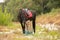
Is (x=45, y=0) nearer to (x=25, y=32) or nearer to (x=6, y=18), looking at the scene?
(x=6, y=18)

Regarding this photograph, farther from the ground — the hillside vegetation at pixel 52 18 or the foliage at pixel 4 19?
the foliage at pixel 4 19

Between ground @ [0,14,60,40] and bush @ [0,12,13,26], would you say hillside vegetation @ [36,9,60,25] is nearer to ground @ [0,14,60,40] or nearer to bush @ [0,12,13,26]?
bush @ [0,12,13,26]

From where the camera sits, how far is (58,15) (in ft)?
120

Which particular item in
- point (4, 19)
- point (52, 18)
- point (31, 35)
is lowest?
point (52, 18)

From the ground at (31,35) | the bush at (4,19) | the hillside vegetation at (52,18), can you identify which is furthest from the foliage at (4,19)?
the hillside vegetation at (52,18)

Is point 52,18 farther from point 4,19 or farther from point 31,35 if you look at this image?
point 31,35

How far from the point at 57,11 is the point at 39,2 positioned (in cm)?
754

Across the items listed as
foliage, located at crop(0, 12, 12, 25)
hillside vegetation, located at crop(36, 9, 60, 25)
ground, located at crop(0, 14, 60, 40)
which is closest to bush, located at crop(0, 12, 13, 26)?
foliage, located at crop(0, 12, 12, 25)

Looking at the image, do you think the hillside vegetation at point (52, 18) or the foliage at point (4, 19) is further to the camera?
the hillside vegetation at point (52, 18)

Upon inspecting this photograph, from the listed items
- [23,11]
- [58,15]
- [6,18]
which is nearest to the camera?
[23,11]

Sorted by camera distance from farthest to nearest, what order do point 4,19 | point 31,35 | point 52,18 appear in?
point 52,18 → point 4,19 → point 31,35

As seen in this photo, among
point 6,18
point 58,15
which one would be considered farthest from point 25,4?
point 6,18

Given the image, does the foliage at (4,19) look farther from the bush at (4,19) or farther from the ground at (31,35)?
the ground at (31,35)

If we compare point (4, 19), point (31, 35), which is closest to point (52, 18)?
point (4, 19)
